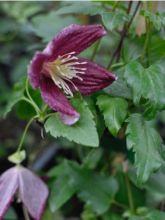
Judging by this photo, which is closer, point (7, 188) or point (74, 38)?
point (74, 38)

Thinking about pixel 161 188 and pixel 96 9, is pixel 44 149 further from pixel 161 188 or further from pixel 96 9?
pixel 96 9

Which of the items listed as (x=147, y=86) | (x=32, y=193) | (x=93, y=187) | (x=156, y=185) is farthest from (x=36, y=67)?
(x=156, y=185)

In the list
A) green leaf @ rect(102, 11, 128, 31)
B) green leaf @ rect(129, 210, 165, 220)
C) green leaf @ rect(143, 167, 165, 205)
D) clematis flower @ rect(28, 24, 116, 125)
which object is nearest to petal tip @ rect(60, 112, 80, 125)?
clematis flower @ rect(28, 24, 116, 125)

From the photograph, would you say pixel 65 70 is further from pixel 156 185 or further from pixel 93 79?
pixel 156 185

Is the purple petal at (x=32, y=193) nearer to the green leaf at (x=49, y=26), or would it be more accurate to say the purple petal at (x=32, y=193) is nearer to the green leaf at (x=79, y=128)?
the green leaf at (x=79, y=128)

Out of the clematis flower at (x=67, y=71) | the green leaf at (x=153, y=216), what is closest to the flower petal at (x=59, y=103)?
the clematis flower at (x=67, y=71)

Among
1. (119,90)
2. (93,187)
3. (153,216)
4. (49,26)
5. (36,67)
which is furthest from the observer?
(49,26)
